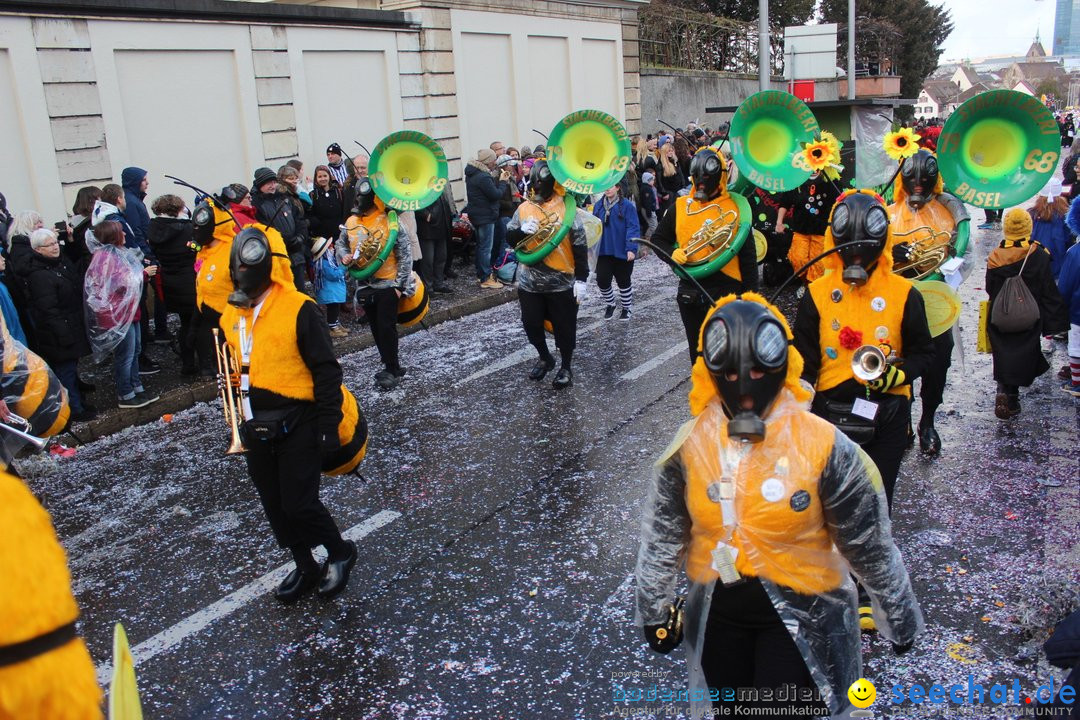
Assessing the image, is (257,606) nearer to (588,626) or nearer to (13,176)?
(588,626)

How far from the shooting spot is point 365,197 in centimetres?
816

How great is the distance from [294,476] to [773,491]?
2478mm

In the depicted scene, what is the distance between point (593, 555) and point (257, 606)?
1.69 m

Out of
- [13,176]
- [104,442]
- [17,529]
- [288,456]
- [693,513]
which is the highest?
[13,176]

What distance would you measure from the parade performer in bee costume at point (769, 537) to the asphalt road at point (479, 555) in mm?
1015

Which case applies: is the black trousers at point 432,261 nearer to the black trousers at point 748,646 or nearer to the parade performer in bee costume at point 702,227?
the parade performer in bee costume at point 702,227

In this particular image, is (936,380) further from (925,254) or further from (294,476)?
(294,476)

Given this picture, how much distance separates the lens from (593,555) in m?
4.86

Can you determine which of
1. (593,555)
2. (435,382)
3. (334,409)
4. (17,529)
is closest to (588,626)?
(593,555)

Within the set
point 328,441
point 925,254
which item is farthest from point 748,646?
point 925,254

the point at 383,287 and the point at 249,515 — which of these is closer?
the point at 249,515

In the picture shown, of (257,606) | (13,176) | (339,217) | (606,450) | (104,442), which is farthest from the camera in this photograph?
(339,217)

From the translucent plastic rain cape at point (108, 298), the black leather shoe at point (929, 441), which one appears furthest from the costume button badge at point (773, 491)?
the translucent plastic rain cape at point (108, 298)

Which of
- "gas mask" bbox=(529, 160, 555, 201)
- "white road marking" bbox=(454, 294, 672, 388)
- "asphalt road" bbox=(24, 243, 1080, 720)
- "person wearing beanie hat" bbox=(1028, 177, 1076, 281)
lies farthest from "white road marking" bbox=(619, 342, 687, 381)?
"person wearing beanie hat" bbox=(1028, 177, 1076, 281)
